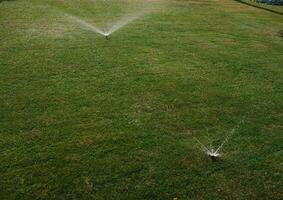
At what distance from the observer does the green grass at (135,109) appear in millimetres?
5973

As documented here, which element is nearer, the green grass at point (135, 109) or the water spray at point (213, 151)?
the green grass at point (135, 109)

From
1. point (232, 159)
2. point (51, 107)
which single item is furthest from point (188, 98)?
point (51, 107)

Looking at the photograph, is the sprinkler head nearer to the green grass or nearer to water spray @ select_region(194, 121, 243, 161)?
water spray @ select_region(194, 121, 243, 161)

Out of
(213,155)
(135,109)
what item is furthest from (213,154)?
(135,109)

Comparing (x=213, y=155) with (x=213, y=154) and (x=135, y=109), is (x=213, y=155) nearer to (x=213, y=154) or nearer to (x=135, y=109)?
(x=213, y=154)

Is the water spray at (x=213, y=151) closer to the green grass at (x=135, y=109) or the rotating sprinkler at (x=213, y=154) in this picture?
the rotating sprinkler at (x=213, y=154)

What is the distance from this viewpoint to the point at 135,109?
7844 mm

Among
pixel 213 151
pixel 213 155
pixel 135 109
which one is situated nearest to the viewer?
pixel 213 155

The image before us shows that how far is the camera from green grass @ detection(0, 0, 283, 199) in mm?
5973

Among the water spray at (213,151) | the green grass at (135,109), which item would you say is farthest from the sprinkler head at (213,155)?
the green grass at (135,109)

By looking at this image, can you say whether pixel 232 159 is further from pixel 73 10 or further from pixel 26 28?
pixel 73 10

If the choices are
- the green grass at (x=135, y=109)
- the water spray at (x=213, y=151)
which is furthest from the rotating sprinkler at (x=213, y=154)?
the green grass at (x=135, y=109)

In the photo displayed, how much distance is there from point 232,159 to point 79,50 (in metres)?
5.60

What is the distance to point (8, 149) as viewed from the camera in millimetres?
6371
